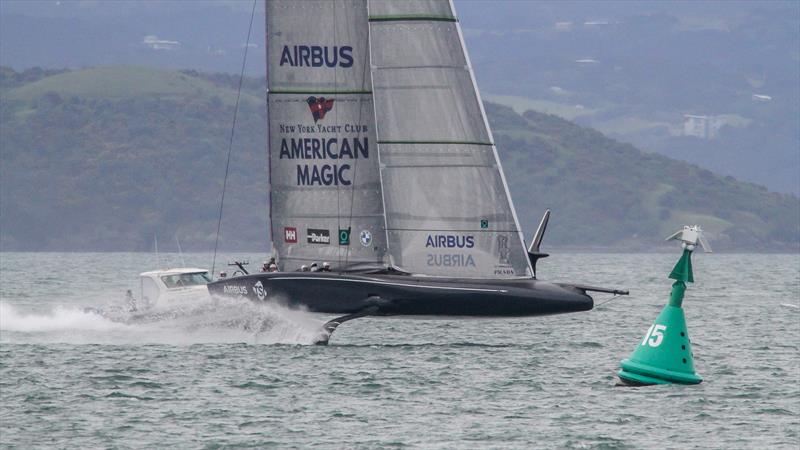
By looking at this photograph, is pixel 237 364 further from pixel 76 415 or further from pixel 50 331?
pixel 50 331

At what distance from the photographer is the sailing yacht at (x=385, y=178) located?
36.8 metres

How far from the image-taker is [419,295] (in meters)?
36.5

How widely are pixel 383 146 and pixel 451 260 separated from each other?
3.02 metres

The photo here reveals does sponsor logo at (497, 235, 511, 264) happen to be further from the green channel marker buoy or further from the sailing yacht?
the green channel marker buoy

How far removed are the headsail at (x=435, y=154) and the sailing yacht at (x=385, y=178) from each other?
0.07 ft

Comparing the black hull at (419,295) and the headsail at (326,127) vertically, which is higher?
the headsail at (326,127)

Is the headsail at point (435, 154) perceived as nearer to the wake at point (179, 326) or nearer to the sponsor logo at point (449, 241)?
the sponsor logo at point (449, 241)

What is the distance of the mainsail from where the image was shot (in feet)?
123

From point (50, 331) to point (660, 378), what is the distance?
20489 mm

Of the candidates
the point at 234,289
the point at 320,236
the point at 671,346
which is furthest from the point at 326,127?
the point at 671,346

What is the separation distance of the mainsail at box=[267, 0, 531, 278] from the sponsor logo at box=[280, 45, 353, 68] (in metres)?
0.02

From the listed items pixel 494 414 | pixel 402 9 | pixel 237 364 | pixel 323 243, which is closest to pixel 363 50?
pixel 402 9

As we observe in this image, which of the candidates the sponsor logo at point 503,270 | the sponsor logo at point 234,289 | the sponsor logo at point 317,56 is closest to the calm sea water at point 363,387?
the sponsor logo at point 234,289

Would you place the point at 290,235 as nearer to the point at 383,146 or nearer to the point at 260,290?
the point at 260,290
